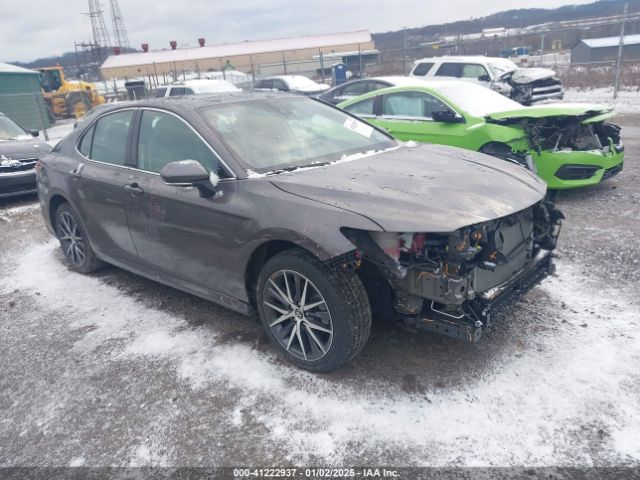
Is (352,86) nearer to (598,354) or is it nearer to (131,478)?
(598,354)

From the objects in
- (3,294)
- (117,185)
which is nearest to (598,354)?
(117,185)

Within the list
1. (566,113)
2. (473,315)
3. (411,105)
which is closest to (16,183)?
(411,105)

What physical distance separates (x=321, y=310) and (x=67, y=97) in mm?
26472

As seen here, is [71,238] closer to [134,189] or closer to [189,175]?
[134,189]

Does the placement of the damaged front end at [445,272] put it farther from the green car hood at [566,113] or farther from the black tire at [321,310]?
the green car hood at [566,113]

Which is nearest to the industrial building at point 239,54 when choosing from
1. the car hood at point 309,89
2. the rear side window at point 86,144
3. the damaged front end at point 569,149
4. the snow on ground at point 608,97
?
the car hood at point 309,89

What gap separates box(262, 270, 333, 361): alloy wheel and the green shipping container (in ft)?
57.4

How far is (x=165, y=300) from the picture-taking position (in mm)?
4543

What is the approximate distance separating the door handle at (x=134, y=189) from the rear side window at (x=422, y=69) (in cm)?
1287

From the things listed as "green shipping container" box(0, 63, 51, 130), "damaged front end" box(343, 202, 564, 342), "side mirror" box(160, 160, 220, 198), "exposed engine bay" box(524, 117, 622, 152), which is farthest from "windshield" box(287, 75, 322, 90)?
"damaged front end" box(343, 202, 564, 342)

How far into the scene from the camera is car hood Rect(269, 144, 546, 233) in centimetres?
285

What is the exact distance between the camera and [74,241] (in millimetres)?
5223

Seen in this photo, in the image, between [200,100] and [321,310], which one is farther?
[200,100]

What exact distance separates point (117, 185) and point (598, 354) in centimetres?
369
